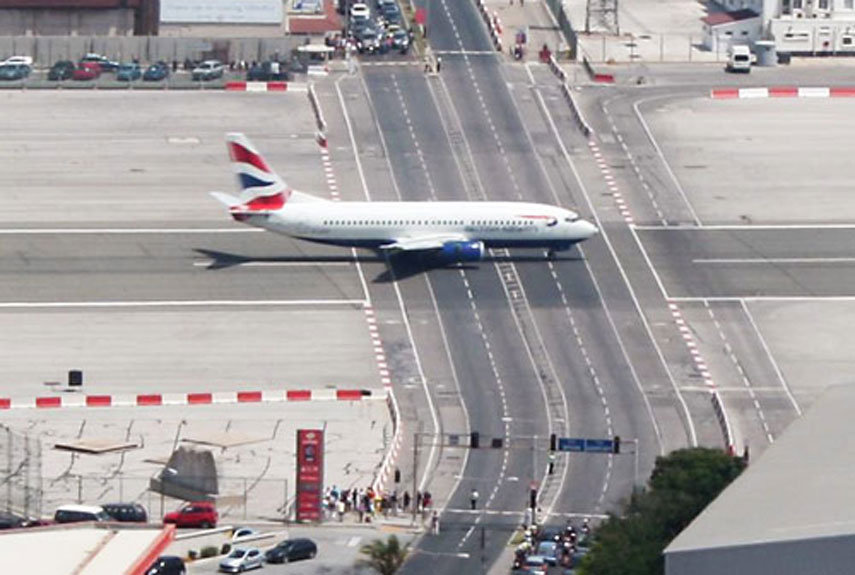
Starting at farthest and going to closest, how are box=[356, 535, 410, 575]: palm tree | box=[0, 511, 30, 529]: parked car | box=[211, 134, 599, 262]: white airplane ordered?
box=[211, 134, 599, 262]: white airplane
box=[0, 511, 30, 529]: parked car
box=[356, 535, 410, 575]: palm tree

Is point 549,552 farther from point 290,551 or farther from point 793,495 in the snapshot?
point 793,495

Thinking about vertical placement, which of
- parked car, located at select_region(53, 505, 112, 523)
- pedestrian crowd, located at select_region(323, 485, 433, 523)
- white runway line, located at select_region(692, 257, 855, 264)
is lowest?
pedestrian crowd, located at select_region(323, 485, 433, 523)

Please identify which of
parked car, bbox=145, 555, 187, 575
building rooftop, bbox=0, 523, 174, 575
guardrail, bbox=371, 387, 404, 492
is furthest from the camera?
guardrail, bbox=371, 387, 404, 492

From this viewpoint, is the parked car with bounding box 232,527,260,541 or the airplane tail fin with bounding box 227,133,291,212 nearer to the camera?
the parked car with bounding box 232,527,260,541

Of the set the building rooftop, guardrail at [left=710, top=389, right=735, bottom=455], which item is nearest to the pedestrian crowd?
guardrail at [left=710, top=389, right=735, bottom=455]

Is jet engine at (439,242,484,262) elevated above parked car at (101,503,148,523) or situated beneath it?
elevated above

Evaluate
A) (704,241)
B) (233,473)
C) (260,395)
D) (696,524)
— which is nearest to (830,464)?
(696,524)

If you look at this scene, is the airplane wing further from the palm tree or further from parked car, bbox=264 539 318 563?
the palm tree

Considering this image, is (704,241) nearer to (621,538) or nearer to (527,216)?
(527,216)
